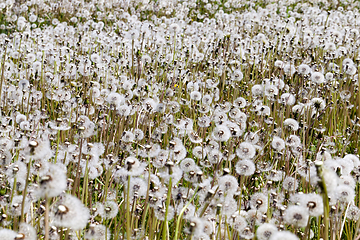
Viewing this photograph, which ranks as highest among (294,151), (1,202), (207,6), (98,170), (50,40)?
(207,6)

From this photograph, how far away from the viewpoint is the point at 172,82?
385 cm

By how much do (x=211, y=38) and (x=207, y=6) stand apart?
4.71 m

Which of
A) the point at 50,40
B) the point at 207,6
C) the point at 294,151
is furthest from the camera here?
the point at 207,6

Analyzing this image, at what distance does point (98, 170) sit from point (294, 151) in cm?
134

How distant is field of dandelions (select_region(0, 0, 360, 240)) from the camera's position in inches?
61.1

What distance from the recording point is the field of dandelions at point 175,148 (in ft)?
5.09

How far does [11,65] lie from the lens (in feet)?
15.2

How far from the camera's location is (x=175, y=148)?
1.88 meters

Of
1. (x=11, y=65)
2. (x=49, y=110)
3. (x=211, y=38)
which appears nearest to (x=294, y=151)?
(x=49, y=110)

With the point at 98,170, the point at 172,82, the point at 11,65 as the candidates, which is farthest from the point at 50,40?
the point at 98,170

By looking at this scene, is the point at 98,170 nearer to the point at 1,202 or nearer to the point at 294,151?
the point at 1,202

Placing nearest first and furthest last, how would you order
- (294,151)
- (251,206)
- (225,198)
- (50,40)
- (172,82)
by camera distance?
(225,198)
(251,206)
(294,151)
(172,82)
(50,40)

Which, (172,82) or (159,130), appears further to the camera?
(172,82)

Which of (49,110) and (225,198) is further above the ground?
(49,110)
